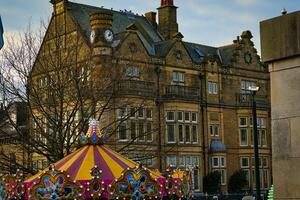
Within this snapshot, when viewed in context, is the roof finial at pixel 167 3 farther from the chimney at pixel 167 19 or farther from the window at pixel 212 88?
the window at pixel 212 88

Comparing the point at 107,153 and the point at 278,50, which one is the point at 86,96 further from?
the point at 278,50

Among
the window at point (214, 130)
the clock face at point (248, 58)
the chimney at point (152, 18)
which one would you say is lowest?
the window at point (214, 130)

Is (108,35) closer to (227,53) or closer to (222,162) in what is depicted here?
(222,162)

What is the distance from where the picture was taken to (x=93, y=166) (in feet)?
65.8

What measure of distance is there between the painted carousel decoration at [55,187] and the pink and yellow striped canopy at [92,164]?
2.21ft

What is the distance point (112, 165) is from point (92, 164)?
2.25 feet

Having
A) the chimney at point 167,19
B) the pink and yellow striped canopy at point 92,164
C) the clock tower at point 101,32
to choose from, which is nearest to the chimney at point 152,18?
the chimney at point 167,19

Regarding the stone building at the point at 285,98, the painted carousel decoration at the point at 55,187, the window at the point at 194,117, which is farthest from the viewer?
the window at the point at 194,117

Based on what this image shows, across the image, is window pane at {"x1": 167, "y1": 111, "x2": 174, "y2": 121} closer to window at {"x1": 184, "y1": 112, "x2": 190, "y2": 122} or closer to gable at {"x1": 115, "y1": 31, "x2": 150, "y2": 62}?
window at {"x1": 184, "y1": 112, "x2": 190, "y2": 122}

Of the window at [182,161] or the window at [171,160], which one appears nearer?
the window at [171,160]

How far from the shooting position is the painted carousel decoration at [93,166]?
19.3 metres

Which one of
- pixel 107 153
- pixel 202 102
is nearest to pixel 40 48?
pixel 107 153

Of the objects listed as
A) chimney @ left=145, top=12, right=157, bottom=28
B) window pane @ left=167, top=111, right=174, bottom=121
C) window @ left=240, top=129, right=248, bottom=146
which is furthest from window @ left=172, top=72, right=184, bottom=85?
chimney @ left=145, top=12, right=157, bottom=28

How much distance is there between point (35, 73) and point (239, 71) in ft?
95.7
